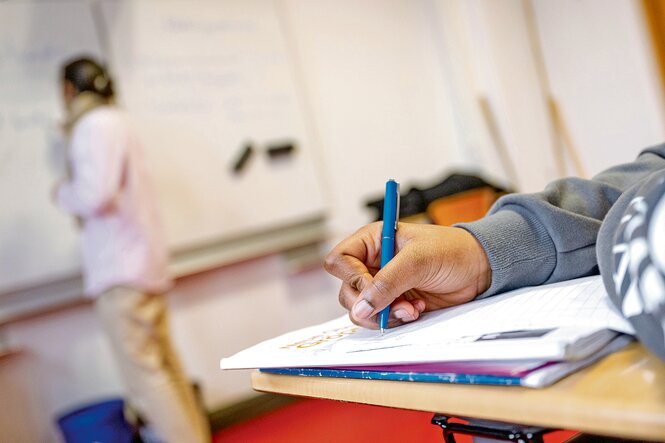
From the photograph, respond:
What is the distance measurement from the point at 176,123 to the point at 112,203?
68 cm

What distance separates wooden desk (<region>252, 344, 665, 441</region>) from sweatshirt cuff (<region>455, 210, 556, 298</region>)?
210 millimetres

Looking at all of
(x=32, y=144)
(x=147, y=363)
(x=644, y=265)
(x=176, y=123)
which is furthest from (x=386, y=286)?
(x=176, y=123)

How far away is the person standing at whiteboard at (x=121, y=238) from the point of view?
2225mm

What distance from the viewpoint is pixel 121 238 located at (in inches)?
91.0

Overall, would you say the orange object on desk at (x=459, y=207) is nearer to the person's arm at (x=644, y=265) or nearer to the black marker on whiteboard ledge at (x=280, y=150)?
the black marker on whiteboard ledge at (x=280, y=150)

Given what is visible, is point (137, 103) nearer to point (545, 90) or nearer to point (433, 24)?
point (433, 24)

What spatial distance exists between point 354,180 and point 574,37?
1266mm

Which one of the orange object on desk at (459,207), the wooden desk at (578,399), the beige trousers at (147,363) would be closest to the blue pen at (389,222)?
the wooden desk at (578,399)

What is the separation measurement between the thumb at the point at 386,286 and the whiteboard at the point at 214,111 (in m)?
2.29

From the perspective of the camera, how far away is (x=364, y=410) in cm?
266

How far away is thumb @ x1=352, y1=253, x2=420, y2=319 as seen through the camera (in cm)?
61

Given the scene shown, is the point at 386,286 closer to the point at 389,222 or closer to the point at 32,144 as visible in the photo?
the point at 389,222

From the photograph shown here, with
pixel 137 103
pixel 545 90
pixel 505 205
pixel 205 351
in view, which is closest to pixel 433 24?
pixel 545 90

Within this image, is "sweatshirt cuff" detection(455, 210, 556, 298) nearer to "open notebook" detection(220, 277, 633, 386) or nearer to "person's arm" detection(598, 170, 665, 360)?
"open notebook" detection(220, 277, 633, 386)
